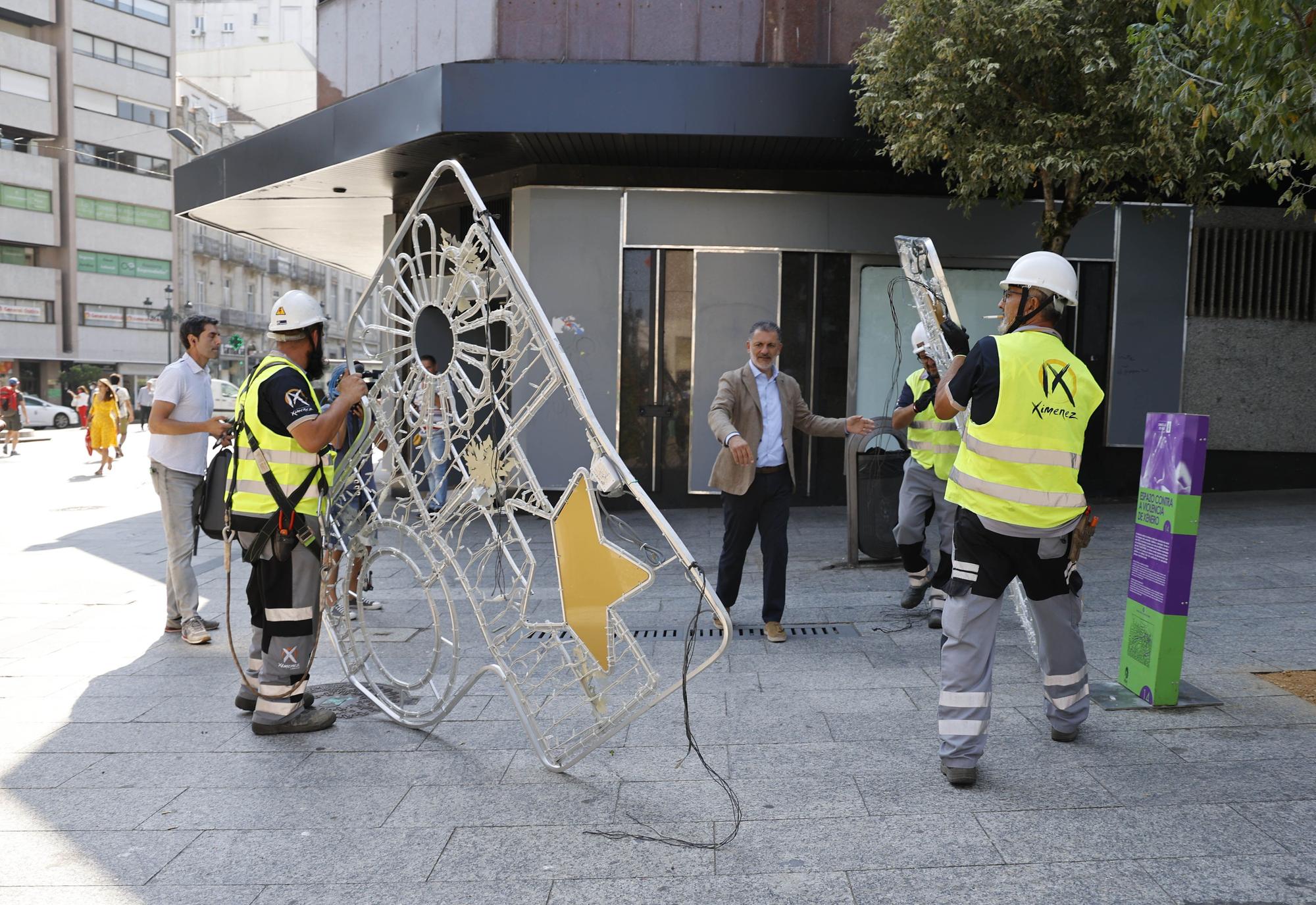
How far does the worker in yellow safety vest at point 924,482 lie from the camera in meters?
6.50

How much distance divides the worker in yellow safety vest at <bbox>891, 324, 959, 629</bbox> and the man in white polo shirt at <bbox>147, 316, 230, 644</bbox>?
14.2 feet

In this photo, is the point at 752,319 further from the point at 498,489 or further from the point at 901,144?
the point at 498,489

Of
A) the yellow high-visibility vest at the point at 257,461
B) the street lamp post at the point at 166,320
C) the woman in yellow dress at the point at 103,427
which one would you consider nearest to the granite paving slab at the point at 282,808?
the yellow high-visibility vest at the point at 257,461

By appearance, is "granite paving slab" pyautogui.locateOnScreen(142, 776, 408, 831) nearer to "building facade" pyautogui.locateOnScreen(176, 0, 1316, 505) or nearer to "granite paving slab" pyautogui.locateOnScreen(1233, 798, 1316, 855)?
"granite paving slab" pyautogui.locateOnScreen(1233, 798, 1316, 855)

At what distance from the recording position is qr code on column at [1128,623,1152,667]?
4.70 metres

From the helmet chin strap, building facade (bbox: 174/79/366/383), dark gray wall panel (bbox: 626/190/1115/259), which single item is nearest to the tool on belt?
the helmet chin strap

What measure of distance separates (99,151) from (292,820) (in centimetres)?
5406

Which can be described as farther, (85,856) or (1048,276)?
(1048,276)

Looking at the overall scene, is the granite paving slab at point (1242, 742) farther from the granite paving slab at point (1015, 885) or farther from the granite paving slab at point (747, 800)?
the granite paving slab at point (747, 800)

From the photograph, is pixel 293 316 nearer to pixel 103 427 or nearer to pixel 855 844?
pixel 855 844

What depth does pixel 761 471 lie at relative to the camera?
6.29 meters

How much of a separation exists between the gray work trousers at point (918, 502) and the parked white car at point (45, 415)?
36.6m

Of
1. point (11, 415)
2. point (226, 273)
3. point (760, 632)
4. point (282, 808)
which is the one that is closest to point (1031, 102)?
point (760, 632)

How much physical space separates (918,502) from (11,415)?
26.8 m
